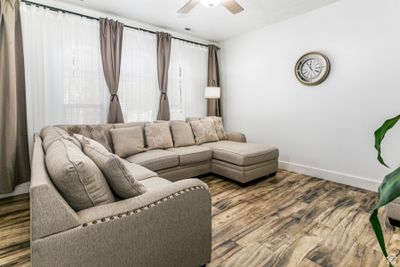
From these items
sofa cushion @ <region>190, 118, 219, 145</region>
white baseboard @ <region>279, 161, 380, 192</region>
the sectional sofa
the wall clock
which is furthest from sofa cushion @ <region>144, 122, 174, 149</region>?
the wall clock

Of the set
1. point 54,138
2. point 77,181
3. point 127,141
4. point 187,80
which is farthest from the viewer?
point 187,80

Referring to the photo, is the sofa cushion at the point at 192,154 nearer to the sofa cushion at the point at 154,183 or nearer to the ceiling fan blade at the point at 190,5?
the sofa cushion at the point at 154,183

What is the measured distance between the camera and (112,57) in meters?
3.43

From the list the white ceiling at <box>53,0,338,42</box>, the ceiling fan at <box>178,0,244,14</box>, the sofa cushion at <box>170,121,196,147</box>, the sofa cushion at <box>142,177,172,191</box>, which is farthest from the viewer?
the sofa cushion at <box>170,121,196,147</box>

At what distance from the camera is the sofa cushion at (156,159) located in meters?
2.82

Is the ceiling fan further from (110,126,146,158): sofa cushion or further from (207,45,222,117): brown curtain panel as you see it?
(207,45,222,117): brown curtain panel

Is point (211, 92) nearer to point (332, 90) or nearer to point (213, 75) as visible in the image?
point (213, 75)

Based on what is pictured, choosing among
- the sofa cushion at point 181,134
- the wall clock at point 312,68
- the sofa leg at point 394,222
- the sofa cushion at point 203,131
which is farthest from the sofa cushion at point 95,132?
the sofa leg at point 394,222

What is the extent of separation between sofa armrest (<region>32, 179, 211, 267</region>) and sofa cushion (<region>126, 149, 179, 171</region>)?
1.48 metres

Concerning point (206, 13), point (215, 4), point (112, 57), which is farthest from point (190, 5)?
point (112, 57)

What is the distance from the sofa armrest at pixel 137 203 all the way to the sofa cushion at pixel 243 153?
5.51 ft

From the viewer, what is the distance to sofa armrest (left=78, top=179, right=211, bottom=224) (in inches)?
43.7

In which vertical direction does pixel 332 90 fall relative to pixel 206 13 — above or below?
below

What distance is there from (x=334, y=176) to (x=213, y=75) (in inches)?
117
